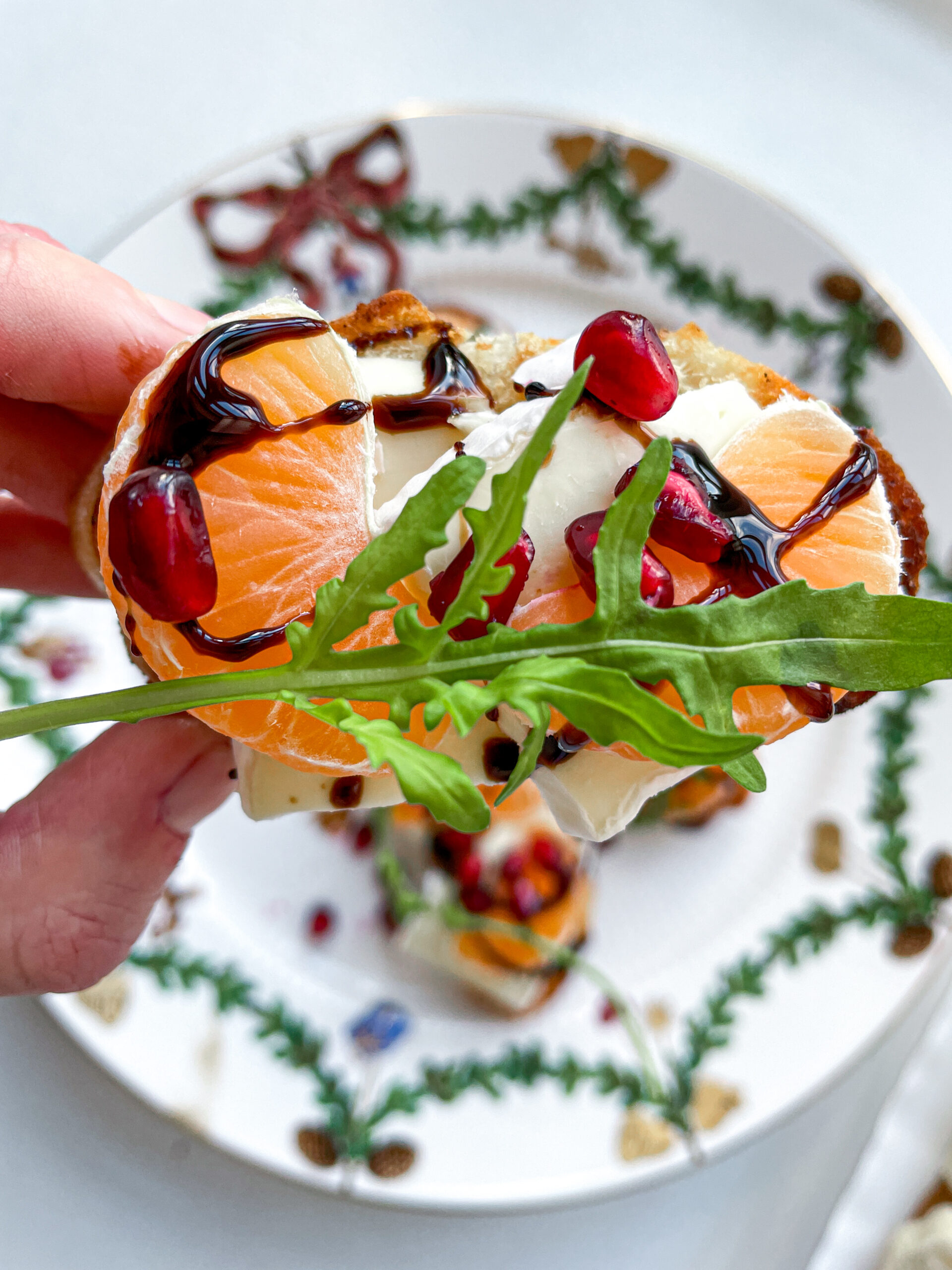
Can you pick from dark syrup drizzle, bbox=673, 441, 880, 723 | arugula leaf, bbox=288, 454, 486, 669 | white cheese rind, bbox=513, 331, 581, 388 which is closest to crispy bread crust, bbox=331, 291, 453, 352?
white cheese rind, bbox=513, 331, 581, 388

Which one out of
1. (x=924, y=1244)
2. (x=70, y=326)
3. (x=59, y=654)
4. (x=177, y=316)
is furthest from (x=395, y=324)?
(x=924, y=1244)

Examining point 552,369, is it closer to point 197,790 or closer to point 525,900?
point 197,790

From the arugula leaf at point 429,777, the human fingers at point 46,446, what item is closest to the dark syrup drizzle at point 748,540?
the arugula leaf at point 429,777

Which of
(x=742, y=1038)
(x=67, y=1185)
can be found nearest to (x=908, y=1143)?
(x=742, y=1038)

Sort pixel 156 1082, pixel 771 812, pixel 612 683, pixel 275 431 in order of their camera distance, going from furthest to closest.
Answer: pixel 771 812, pixel 156 1082, pixel 275 431, pixel 612 683

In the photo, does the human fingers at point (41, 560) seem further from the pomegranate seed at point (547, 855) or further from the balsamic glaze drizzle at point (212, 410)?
the pomegranate seed at point (547, 855)

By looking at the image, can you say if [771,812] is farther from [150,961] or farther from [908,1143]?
[150,961]
